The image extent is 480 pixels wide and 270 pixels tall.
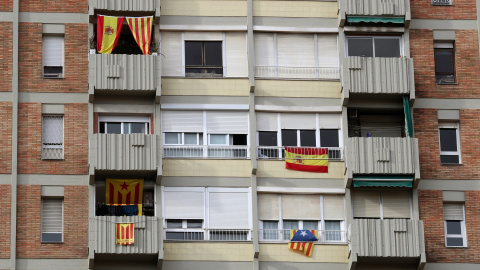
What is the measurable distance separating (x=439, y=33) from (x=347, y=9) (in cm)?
433

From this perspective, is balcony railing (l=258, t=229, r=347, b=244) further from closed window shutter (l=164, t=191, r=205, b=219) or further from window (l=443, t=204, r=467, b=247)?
window (l=443, t=204, r=467, b=247)

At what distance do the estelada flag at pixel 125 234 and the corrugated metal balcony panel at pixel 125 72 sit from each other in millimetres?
5979

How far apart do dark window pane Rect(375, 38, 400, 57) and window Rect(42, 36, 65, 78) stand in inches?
543

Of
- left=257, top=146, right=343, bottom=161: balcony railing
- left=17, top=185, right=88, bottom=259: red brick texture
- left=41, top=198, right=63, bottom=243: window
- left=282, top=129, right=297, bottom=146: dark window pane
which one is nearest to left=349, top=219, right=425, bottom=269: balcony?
left=257, top=146, right=343, bottom=161: balcony railing

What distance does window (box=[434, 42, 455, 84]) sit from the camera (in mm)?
66625

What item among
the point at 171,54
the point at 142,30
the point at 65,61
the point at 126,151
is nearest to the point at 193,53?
the point at 171,54

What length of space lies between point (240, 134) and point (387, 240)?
7.90 meters

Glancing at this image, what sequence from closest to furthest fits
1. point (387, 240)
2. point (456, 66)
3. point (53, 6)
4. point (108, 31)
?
point (387, 240) < point (108, 31) < point (53, 6) < point (456, 66)

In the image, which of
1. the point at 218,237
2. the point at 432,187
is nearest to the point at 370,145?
the point at 432,187

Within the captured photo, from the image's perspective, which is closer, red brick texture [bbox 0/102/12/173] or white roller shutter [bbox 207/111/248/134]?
red brick texture [bbox 0/102/12/173]

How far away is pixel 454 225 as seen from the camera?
211ft

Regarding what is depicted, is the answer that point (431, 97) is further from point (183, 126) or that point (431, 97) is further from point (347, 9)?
point (183, 126)

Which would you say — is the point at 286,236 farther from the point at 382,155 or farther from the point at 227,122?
the point at 227,122

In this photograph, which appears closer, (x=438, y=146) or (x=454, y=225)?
(x=454, y=225)
